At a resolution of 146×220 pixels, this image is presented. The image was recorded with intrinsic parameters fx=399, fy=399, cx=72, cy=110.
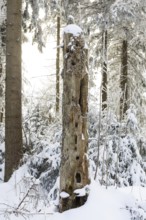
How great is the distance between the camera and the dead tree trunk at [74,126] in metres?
4.71

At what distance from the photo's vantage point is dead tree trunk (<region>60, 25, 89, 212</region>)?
4715 millimetres

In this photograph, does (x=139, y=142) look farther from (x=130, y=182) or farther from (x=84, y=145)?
(x=84, y=145)

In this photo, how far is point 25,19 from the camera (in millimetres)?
12117

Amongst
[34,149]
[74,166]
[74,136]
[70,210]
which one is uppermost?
[74,136]

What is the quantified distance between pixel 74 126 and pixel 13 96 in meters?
4.26

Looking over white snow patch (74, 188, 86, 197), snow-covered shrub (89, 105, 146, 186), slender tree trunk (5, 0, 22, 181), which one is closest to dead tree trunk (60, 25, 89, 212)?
white snow patch (74, 188, 86, 197)

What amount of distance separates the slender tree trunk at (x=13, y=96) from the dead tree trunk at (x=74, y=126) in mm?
4079

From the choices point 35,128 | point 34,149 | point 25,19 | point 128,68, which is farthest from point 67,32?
point 128,68

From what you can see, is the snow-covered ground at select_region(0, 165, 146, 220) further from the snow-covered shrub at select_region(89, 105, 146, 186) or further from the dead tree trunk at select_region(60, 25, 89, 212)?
the snow-covered shrub at select_region(89, 105, 146, 186)

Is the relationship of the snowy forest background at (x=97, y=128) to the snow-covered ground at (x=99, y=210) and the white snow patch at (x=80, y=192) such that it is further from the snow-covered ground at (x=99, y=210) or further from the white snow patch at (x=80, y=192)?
the white snow patch at (x=80, y=192)

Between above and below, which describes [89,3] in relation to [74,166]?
above

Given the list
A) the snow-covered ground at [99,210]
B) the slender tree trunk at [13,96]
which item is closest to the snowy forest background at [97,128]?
the snow-covered ground at [99,210]

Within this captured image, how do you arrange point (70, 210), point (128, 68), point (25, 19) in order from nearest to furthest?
1. point (70, 210)
2. point (25, 19)
3. point (128, 68)

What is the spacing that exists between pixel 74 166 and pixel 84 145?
0.28 m
